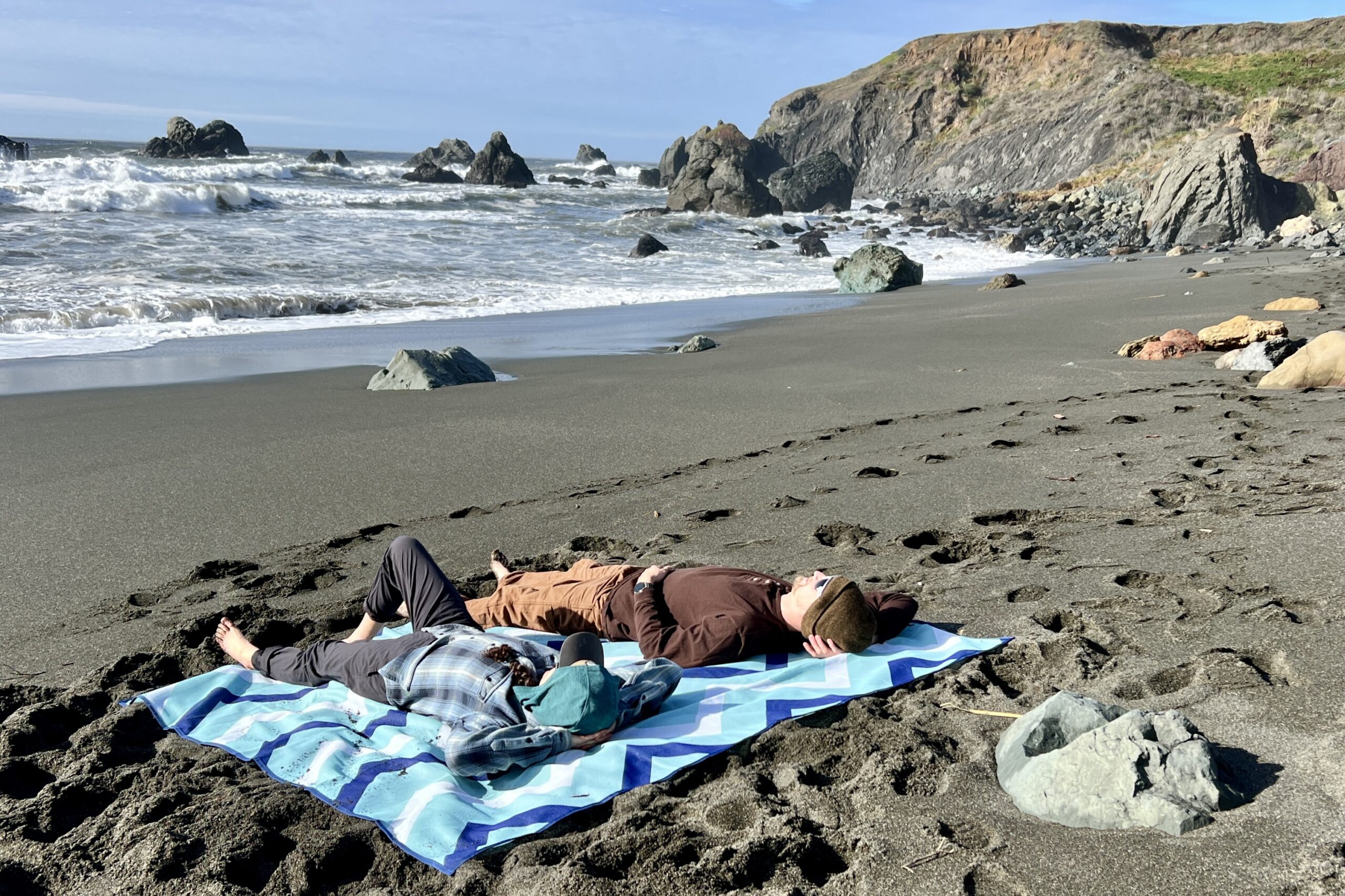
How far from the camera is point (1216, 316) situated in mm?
10078

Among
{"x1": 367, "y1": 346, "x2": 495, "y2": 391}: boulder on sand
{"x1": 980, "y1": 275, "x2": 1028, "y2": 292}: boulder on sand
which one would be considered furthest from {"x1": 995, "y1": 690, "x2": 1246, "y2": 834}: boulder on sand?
{"x1": 980, "y1": 275, "x2": 1028, "y2": 292}: boulder on sand

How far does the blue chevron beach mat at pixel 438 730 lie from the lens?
8.10 ft

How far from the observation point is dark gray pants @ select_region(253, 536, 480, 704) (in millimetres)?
3232

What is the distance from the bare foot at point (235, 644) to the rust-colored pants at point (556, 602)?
31.7 inches

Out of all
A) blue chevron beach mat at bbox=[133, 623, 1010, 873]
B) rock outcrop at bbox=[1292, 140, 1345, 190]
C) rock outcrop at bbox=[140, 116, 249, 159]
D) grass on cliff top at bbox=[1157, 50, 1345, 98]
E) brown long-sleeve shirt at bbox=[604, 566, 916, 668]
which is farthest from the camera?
rock outcrop at bbox=[140, 116, 249, 159]

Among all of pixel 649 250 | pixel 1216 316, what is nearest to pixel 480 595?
pixel 1216 316

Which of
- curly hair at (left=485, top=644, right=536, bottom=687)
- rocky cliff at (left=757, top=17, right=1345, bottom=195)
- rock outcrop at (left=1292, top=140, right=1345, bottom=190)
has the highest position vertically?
rocky cliff at (left=757, top=17, right=1345, bottom=195)

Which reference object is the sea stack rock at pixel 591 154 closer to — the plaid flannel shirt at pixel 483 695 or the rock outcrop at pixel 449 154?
the rock outcrop at pixel 449 154

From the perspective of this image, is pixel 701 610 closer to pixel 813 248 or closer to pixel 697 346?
pixel 697 346

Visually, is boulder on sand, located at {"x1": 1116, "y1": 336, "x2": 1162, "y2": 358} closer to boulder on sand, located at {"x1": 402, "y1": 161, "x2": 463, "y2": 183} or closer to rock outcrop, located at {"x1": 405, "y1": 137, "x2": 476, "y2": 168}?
boulder on sand, located at {"x1": 402, "y1": 161, "x2": 463, "y2": 183}

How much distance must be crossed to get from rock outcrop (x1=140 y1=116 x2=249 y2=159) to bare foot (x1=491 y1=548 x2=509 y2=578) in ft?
175

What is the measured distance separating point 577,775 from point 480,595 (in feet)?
5.30

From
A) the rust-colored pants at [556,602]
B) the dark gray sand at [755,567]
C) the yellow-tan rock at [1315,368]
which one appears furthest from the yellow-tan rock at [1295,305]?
the rust-colored pants at [556,602]

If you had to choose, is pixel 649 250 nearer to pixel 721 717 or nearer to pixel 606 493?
pixel 606 493
